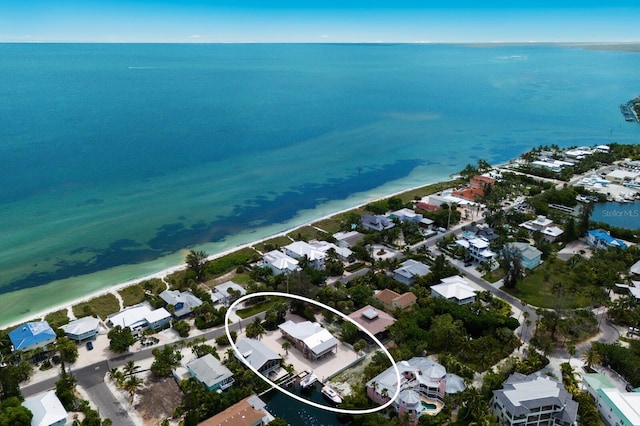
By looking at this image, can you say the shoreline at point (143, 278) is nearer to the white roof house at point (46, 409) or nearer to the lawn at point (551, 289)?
the white roof house at point (46, 409)

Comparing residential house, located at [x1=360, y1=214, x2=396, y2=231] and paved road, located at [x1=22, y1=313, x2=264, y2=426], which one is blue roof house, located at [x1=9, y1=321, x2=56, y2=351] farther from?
residential house, located at [x1=360, y1=214, x2=396, y2=231]

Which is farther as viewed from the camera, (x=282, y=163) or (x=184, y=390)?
(x=282, y=163)

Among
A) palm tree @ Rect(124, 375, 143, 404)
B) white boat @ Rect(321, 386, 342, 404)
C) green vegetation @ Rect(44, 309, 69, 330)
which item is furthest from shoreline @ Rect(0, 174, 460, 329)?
white boat @ Rect(321, 386, 342, 404)

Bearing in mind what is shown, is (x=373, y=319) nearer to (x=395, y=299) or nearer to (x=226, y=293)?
A: (x=395, y=299)

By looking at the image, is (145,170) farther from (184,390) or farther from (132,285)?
(184,390)

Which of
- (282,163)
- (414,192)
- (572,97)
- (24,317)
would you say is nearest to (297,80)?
(572,97)

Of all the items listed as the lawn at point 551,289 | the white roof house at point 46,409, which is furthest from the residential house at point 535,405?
the white roof house at point 46,409

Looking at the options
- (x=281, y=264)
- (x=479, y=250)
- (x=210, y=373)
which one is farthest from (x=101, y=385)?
(x=479, y=250)
